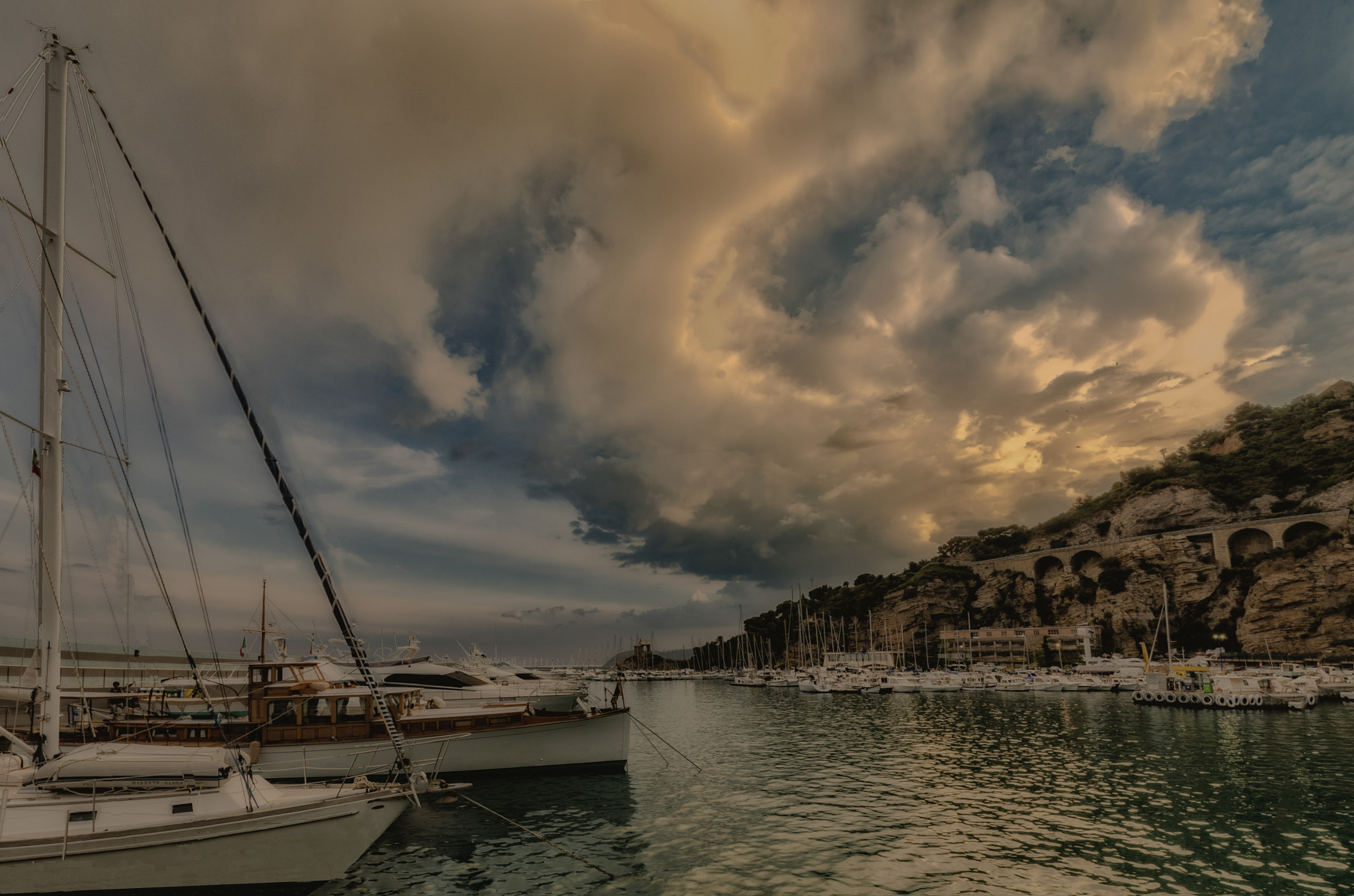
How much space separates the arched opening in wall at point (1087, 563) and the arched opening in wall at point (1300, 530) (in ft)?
98.9

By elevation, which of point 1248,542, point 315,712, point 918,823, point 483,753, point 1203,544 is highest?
point 1203,544

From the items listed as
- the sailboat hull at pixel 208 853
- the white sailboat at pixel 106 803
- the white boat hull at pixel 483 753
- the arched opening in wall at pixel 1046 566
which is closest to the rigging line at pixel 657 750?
the white boat hull at pixel 483 753

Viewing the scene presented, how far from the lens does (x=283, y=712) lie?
926 inches

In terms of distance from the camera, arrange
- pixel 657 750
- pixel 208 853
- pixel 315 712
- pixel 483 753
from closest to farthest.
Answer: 1. pixel 208 853
2. pixel 315 712
3. pixel 483 753
4. pixel 657 750

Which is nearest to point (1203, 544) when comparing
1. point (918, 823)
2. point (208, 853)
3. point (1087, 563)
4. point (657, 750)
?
point (1087, 563)

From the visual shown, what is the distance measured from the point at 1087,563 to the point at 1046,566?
437 inches

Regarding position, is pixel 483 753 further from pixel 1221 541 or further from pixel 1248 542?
pixel 1248 542

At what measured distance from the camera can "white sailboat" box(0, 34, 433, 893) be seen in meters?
12.8

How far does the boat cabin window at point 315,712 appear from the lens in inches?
941

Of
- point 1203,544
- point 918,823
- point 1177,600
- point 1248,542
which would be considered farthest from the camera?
point 1203,544

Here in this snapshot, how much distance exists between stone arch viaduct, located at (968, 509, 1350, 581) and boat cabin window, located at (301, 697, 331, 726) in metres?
127

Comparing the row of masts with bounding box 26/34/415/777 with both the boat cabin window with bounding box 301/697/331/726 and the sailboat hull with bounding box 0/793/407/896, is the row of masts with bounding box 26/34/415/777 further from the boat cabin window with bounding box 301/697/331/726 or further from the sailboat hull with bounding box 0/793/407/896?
the boat cabin window with bounding box 301/697/331/726

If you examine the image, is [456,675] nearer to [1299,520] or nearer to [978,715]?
[978,715]


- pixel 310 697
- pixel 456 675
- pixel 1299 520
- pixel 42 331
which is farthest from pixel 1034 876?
→ pixel 1299 520
